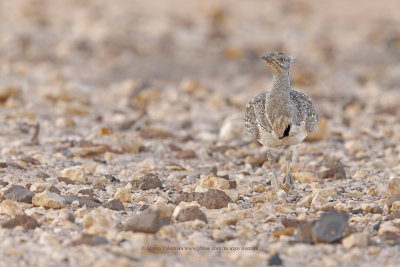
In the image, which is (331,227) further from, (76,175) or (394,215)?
(76,175)

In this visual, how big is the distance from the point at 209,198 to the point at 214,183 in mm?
551

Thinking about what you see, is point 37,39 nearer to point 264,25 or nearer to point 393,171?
point 264,25

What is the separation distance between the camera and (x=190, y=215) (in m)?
4.88

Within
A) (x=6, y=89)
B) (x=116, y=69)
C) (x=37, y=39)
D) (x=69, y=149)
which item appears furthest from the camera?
(x=37, y=39)

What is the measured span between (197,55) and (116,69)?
1.76m

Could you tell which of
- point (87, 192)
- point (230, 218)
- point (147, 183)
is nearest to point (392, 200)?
point (230, 218)

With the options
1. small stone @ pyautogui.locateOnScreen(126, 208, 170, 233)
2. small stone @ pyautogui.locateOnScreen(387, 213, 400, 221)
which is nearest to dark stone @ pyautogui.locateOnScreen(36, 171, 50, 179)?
small stone @ pyautogui.locateOnScreen(126, 208, 170, 233)

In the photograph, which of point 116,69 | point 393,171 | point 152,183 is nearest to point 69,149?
point 152,183

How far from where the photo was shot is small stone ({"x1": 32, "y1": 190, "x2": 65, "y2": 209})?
5.07m

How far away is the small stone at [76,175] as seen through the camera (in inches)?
237

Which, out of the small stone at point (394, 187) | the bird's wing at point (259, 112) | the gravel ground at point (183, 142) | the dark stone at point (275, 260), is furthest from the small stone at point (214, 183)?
the dark stone at point (275, 260)

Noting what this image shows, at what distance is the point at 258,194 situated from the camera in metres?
5.90

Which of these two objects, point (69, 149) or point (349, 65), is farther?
point (349, 65)

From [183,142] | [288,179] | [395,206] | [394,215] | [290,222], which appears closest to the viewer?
[290,222]
